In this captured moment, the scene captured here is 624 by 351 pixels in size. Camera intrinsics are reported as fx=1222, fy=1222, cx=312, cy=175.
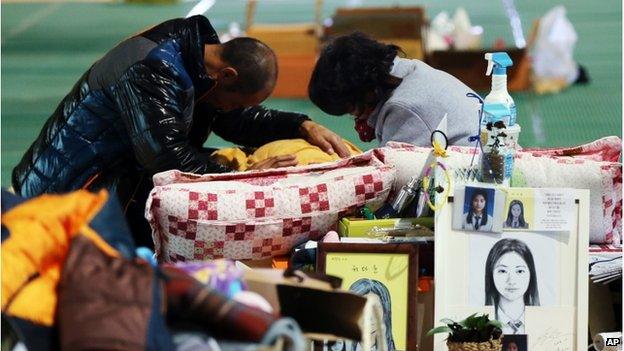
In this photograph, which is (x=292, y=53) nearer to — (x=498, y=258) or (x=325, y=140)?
(x=325, y=140)

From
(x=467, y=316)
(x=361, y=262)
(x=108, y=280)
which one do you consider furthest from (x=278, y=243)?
(x=108, y=280)

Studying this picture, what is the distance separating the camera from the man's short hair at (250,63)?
3.90m

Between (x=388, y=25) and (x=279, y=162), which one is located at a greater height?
(x=388, y=25)

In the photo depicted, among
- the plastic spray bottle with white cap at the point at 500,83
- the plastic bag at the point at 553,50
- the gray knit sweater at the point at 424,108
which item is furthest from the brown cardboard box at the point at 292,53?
the plastic spray bottle with white cap at the point at 500,83

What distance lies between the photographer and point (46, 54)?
1069 centimetres

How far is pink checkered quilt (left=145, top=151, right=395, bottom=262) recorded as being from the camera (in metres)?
3.43

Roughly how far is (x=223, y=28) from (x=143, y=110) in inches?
298

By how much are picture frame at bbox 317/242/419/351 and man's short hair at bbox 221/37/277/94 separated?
795mm

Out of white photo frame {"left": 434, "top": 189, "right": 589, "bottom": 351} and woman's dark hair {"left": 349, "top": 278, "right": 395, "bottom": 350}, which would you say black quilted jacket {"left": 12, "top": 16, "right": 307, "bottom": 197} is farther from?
white photo frame {"left": 434, "top": 189, "right": 589, "bottom": 351}

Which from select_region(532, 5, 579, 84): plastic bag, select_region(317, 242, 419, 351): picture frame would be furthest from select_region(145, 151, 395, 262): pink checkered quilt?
select_region(532, 5, 579, 84): plastic bag

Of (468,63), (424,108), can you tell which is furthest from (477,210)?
(468,63)

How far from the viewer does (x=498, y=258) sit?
333cm

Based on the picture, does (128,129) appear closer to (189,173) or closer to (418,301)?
(189,173)

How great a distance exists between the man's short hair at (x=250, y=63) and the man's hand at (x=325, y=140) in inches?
10.8
